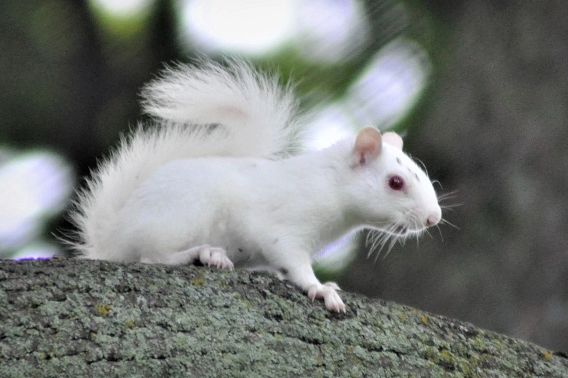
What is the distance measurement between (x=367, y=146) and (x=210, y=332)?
3.28ft

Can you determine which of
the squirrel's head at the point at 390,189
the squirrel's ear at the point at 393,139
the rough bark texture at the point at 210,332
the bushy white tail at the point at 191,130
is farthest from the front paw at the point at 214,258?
the squirrel's ear at the point at 393,139

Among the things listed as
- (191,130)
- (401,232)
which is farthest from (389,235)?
(191,130)

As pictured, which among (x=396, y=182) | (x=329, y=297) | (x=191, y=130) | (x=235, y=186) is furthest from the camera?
(x=191, y=130)

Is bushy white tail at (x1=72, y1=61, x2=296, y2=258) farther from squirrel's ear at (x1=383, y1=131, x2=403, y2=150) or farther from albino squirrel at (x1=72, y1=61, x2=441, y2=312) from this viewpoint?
squirrel's ear at (x1=383, y1=131, x2=403, y2=150)

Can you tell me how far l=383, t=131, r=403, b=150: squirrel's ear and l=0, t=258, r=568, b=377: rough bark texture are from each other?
2.30 ft

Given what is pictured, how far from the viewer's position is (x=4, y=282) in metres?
2.20

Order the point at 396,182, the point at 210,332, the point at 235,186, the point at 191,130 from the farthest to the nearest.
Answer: the point at 191,130 < the point at 396,182 < the point at 235,186 < the point at 210,332

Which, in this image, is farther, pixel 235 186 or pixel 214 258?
pixel 235 186

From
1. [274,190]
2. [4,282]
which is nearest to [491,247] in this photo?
[274,190]

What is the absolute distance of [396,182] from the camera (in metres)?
3.13

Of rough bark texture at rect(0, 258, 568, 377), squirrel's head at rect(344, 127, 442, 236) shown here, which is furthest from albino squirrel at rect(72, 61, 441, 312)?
rough bark texture at rect(0, 258, 568, 377)

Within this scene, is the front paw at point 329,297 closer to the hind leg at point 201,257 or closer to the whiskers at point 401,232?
the hind leg at point 201,257

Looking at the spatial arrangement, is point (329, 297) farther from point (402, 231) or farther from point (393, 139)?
point (393, 139)

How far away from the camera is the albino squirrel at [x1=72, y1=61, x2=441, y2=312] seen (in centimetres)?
297
